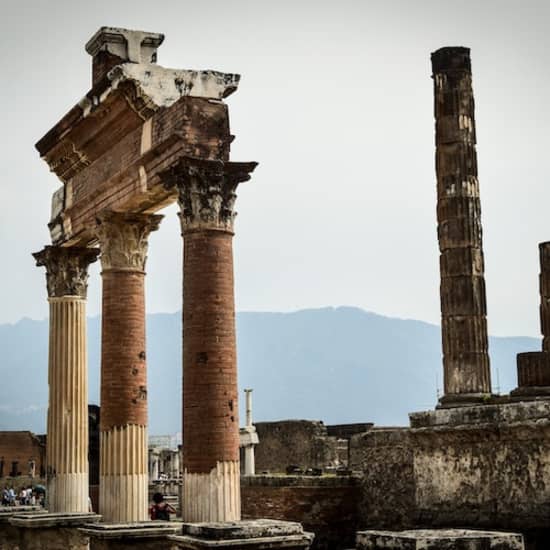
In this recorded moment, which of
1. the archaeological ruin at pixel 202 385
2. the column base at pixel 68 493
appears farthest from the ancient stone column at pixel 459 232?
the column base at pixel 68 493

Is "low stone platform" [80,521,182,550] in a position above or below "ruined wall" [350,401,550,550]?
below

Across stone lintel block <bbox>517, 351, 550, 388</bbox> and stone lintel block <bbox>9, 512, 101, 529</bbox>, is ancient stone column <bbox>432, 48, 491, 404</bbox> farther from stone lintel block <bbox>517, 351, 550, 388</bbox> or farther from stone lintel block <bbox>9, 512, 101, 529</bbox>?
stone lintel block <bbox>517, 351, 550, 388</bbox>

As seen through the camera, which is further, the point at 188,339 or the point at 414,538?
the point at 188,339

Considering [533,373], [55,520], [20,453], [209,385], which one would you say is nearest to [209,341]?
[209,385]

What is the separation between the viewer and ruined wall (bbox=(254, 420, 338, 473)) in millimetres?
33562

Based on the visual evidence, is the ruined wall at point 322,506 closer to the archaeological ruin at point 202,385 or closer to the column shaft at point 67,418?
the archaeological ruin at point 202,385

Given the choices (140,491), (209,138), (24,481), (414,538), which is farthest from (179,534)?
(24,481)

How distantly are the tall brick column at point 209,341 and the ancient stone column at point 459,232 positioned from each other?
9.93 meters

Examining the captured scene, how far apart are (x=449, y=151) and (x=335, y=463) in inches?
553

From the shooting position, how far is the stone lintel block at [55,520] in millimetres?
15098

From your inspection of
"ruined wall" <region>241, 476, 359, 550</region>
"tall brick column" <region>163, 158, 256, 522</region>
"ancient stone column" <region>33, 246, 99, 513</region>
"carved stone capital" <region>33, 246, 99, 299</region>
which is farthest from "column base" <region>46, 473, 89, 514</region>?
"tall brick column" <region>163, 158, 256, 522</region>

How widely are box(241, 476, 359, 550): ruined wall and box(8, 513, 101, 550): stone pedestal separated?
146 inches

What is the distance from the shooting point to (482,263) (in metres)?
21.8

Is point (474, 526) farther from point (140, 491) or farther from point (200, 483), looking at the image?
point (140, 491)
